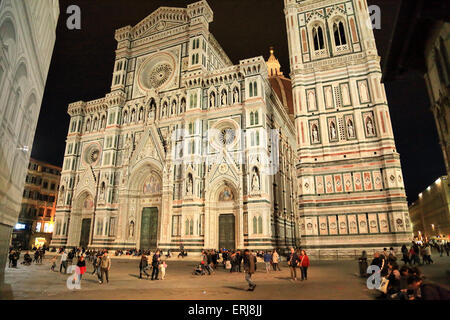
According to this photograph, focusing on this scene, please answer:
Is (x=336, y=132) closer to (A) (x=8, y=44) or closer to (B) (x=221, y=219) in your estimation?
(B) (x=221, y=219)

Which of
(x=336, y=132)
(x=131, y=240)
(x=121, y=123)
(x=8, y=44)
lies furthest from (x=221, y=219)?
(x=8, y=44)

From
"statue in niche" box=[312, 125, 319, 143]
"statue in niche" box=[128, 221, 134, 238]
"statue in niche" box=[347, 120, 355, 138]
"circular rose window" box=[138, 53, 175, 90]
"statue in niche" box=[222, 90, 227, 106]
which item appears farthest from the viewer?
"circular rose window" box=[138, 53, 175, 90]

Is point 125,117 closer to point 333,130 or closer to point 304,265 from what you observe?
point 333,130

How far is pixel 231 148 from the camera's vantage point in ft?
96.0

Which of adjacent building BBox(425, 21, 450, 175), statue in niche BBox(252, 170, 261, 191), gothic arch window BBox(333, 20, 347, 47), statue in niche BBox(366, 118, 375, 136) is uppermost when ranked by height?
gothic arch window BBox(333, 20, 347, 47)

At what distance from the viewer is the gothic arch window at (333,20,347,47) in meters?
29.6

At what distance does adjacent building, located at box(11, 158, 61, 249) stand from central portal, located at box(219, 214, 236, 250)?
34.4 meters

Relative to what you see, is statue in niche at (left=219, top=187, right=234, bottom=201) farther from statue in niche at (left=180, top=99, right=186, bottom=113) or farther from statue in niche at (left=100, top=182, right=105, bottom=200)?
statue in niche at (left=100, top=182, right=105, bottom=200)

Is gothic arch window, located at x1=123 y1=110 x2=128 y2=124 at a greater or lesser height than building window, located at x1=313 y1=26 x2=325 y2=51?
lesser

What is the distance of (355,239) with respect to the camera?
24156 mm

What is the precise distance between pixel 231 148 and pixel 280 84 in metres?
44.4

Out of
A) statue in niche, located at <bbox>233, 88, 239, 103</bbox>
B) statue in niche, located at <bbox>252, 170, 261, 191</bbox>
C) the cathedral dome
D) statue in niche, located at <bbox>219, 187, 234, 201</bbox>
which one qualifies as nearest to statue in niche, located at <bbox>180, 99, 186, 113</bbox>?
statue in niche, located at <bbox>233, 88, 239, 103</bbox>

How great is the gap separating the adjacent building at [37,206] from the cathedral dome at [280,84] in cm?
4797

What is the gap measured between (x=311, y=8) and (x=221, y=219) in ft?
81.3
